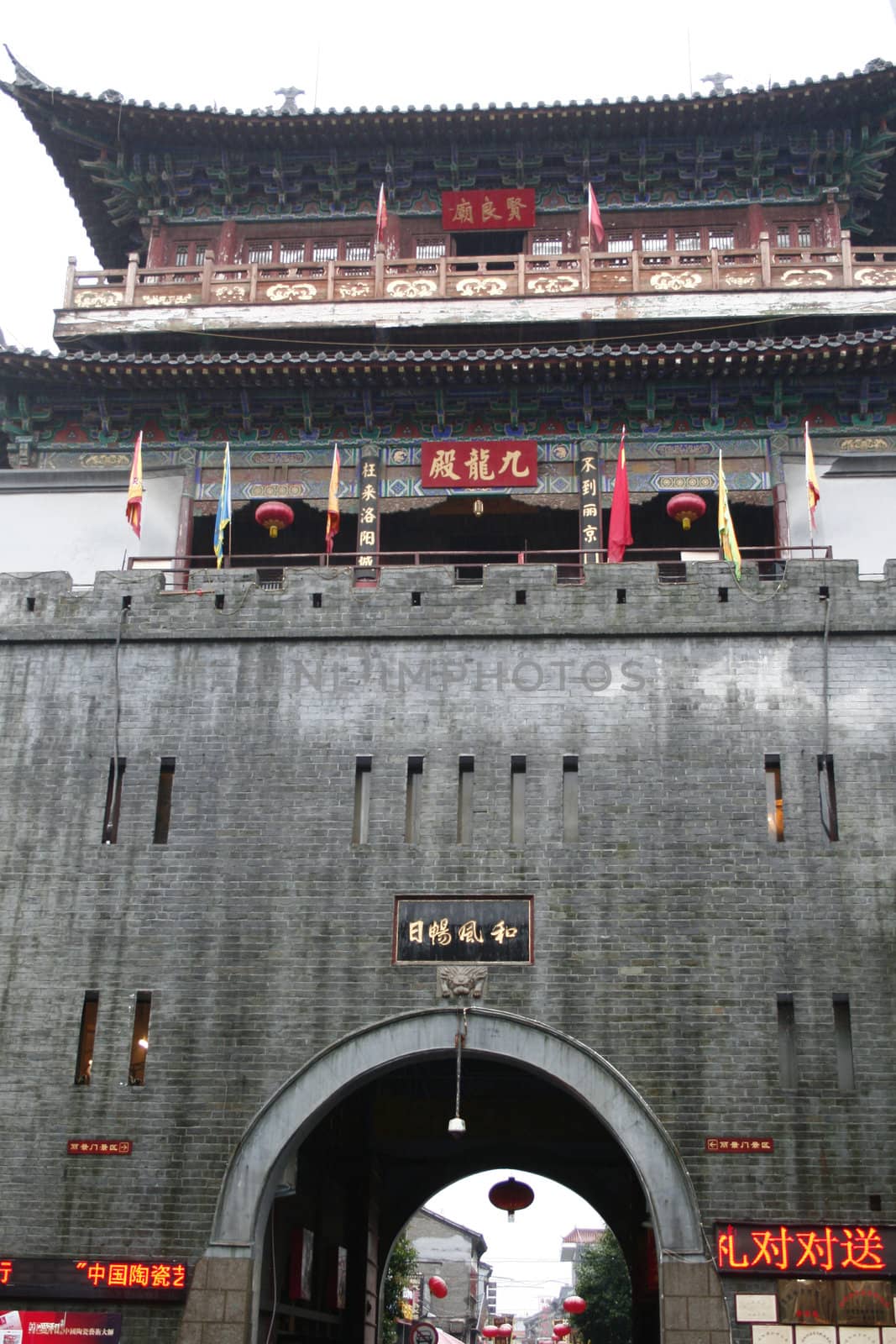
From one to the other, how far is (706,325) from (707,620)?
21.1ft

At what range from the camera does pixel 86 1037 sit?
13.6m

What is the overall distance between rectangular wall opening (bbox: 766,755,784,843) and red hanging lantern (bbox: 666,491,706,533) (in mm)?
4822

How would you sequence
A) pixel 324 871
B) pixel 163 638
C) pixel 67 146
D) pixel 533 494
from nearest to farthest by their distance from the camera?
pixel 324 871 → pixel 163 638 → pixel 533 494 → pixel 67 146

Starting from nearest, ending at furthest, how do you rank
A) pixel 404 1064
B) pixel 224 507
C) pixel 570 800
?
1. pixel 404 1064
2. pixel 570 800
3. pixel 224 507

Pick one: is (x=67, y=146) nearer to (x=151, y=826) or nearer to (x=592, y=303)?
(x=592, y=303)

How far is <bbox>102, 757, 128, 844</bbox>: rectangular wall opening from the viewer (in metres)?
14.4

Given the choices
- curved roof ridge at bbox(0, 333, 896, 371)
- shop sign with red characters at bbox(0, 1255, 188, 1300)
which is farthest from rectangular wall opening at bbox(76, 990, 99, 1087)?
curved roof ridge at bbox(0, 333, 896, 371)

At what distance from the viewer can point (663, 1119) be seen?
12633mm

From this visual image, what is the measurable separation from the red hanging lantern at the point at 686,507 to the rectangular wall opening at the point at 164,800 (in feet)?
23.7

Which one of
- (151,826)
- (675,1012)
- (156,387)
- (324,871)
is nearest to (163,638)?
(151,826)

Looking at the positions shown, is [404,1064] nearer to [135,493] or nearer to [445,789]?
[445,789]

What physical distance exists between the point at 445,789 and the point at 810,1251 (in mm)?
5321

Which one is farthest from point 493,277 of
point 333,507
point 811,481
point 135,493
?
point 135,493

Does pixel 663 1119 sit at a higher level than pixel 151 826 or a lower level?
lower
